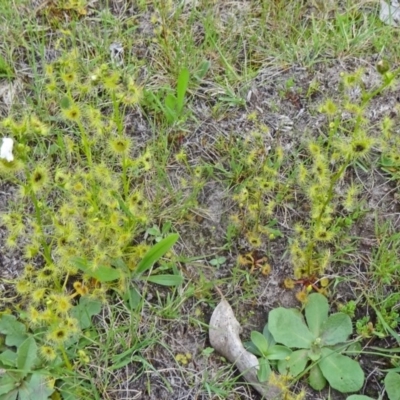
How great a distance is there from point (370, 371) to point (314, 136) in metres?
0.99

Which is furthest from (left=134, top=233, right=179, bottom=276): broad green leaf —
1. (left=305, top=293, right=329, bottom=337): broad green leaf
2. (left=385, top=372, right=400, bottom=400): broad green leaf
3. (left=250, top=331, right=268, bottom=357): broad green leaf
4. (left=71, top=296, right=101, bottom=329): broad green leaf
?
(left=385, top=372, right=400, bottom=400): broad green leaf

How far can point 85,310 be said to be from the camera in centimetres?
202

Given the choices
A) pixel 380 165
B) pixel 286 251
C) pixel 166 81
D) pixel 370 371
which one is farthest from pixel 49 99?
pixel 370 371

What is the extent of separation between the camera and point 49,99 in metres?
2.49

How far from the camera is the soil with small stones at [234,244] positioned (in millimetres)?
1990

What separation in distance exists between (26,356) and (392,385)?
1253 mm

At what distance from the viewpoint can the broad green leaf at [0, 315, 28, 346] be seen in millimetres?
1996

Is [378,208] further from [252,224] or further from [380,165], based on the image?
[252,224]

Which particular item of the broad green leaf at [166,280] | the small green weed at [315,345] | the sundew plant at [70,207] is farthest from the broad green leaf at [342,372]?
the sundew plant at [70,207]

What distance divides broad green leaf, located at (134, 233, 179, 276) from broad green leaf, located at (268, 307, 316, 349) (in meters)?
0.44

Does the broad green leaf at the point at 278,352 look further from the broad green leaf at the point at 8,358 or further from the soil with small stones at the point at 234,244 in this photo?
the broad green leaf at the point at 8,358

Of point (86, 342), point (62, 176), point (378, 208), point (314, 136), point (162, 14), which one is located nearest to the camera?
point (86, 342)

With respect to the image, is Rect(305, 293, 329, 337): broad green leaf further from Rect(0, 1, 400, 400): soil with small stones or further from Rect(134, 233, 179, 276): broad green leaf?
Rect(134, 233, 179, 276): broad green leaf

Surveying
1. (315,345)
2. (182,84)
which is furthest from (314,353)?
(182,84)
